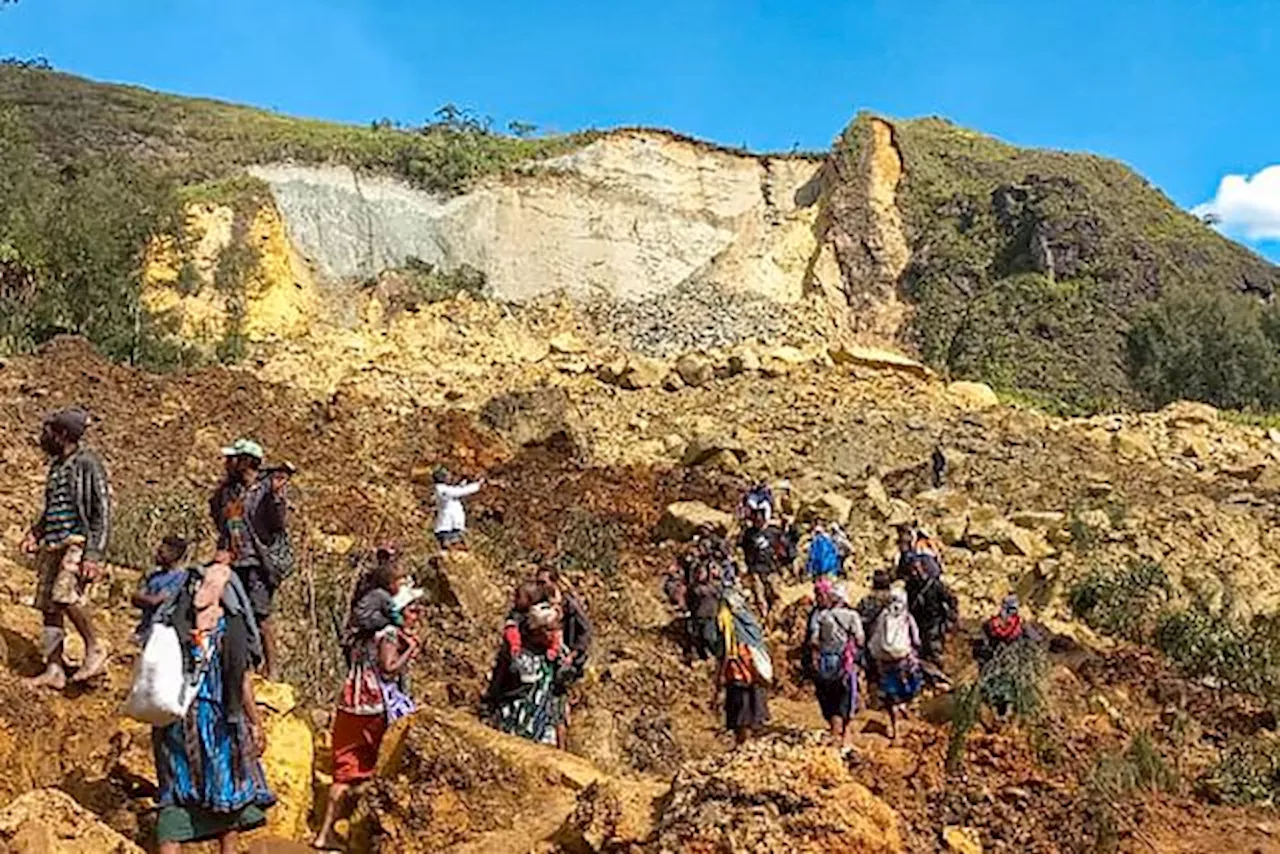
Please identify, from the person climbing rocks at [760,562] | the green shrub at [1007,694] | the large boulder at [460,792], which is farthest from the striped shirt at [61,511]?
the person climbing rocks at [760,562]

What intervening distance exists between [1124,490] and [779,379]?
9.11 metres

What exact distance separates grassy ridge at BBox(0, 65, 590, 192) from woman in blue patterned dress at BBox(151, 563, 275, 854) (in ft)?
95.3

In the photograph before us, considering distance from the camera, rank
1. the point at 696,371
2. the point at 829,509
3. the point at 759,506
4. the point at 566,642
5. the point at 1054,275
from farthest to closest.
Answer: the point at 1054,275 → the point at 696,371 → the point at 829,509 → the point at 759,506 → the point at 566,642

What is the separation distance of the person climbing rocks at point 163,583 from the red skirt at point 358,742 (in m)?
1.01

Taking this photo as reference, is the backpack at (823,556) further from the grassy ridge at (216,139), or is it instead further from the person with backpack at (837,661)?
the grassy ridge at (216,139)

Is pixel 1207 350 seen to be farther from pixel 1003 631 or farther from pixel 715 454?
pixel 1003 631

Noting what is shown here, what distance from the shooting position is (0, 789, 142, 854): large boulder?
4.40 meters

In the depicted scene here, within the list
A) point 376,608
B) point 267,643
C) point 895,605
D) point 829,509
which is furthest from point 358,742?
point 829,509

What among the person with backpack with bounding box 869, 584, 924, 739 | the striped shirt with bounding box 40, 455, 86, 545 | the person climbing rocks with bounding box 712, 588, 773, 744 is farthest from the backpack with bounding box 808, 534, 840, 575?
the striped shirt with bounding box 40, 455, 86, 545

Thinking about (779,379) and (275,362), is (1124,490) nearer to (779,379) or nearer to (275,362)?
(779,379)

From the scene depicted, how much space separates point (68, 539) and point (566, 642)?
2933 millimetres

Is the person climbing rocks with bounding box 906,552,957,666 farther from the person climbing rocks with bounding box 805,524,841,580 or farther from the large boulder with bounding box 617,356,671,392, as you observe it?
the large boulder with bounding box 617,356,671,392

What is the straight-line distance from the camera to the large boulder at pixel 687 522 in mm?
16375

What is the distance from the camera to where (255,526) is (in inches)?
273
